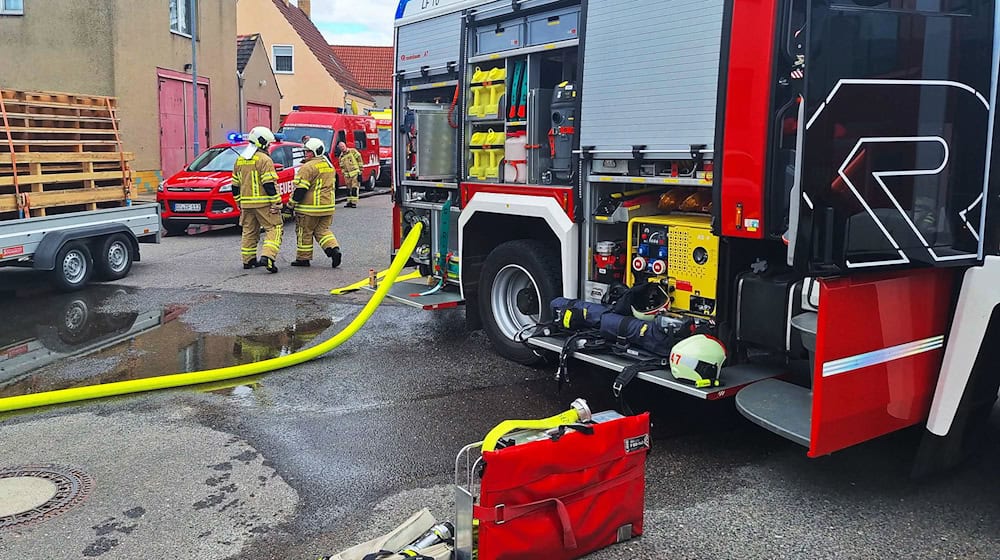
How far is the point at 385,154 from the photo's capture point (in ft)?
94.4

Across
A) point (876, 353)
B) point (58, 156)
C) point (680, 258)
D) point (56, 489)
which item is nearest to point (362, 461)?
point (56, 489)

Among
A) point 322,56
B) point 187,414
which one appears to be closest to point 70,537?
point 187,414

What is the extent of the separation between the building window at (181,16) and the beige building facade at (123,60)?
0.08 feet

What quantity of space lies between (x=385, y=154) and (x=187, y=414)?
23589 mm

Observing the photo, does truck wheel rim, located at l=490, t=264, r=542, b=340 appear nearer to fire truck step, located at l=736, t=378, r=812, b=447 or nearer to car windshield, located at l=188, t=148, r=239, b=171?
fire truck step, located at l=736, t=378, r=812, b=447

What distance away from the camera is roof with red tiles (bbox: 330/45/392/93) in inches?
1964

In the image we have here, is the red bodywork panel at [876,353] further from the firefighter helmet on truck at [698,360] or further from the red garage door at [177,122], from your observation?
the red garage door at [177,122]

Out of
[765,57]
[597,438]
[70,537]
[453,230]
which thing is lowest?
[70,537]

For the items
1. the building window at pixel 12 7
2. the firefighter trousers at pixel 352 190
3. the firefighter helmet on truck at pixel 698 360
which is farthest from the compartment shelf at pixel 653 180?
the building window at pixel 12 7

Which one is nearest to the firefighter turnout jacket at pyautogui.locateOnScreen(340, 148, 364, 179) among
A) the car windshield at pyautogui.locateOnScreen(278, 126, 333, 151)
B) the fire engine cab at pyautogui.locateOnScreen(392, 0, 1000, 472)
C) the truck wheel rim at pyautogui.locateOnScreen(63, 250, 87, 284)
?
the car windshield at pyautogui.locateOnScreen(278, 126, 333, 151)

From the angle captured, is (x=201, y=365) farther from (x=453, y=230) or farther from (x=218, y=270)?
(x=218, y=270)

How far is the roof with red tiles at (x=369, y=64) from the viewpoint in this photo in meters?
49.9

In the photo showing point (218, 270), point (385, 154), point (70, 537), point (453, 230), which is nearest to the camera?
point (70, 537)

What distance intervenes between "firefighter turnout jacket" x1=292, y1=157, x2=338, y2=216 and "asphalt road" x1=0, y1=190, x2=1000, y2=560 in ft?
11.8
